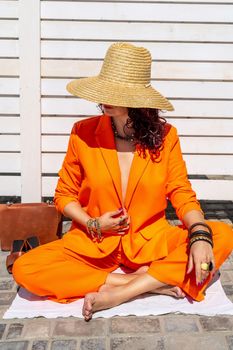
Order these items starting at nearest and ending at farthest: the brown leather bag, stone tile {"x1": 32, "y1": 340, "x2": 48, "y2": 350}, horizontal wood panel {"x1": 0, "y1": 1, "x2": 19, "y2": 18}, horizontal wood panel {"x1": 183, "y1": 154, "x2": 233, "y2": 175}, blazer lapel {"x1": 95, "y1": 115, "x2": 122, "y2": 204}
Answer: stone tile {"x1": 32, "y1": 340, "x2": 48, "y2": 350}
blazer lapel {"x1": 95, "y1": 115, "x2": 122, "y2": 204}
the brown leather bag
horizontal wood panel {"x1": 0, "y1": 1, "x2": 19, "y2": 18}
horizontal wood panel {"x1": 183, "y1": 154, "x2": 233, "y2": 175}

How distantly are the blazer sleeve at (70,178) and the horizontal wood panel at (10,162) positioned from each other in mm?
1109

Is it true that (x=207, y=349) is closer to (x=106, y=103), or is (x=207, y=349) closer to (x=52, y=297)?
(x=52, y=297)

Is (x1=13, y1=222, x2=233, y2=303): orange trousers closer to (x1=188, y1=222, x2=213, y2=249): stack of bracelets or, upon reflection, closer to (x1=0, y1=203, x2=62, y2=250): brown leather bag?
(x1=188, y1=222, x2=213, y2=249): stack of bracelets

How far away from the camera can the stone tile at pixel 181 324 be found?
2.89 metres

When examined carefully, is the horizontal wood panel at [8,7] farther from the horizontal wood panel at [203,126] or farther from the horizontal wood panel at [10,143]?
→ the horizontal wood panel at [203,126]

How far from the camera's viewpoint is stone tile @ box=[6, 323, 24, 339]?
2812 mm

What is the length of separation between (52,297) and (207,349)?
1058mm

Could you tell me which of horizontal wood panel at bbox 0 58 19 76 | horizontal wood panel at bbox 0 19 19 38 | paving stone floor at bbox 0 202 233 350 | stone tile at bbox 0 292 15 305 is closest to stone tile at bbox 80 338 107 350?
paving stone floor at bbox 0 202 233 350

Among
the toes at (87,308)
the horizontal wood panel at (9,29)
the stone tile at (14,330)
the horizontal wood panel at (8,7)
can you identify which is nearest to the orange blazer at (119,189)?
the toes at (87,308)

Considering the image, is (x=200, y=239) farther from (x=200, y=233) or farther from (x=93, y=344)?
(x=93, y=344)

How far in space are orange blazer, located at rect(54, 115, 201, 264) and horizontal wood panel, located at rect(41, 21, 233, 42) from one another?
1.12 meters

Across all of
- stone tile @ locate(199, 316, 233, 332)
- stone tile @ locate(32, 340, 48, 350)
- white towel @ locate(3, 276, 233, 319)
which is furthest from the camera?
white towel @ locate(3, 276, 233, 319)

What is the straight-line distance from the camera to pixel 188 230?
3.11 meters

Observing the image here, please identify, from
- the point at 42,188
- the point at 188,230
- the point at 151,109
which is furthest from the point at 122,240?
the point at 42,188
